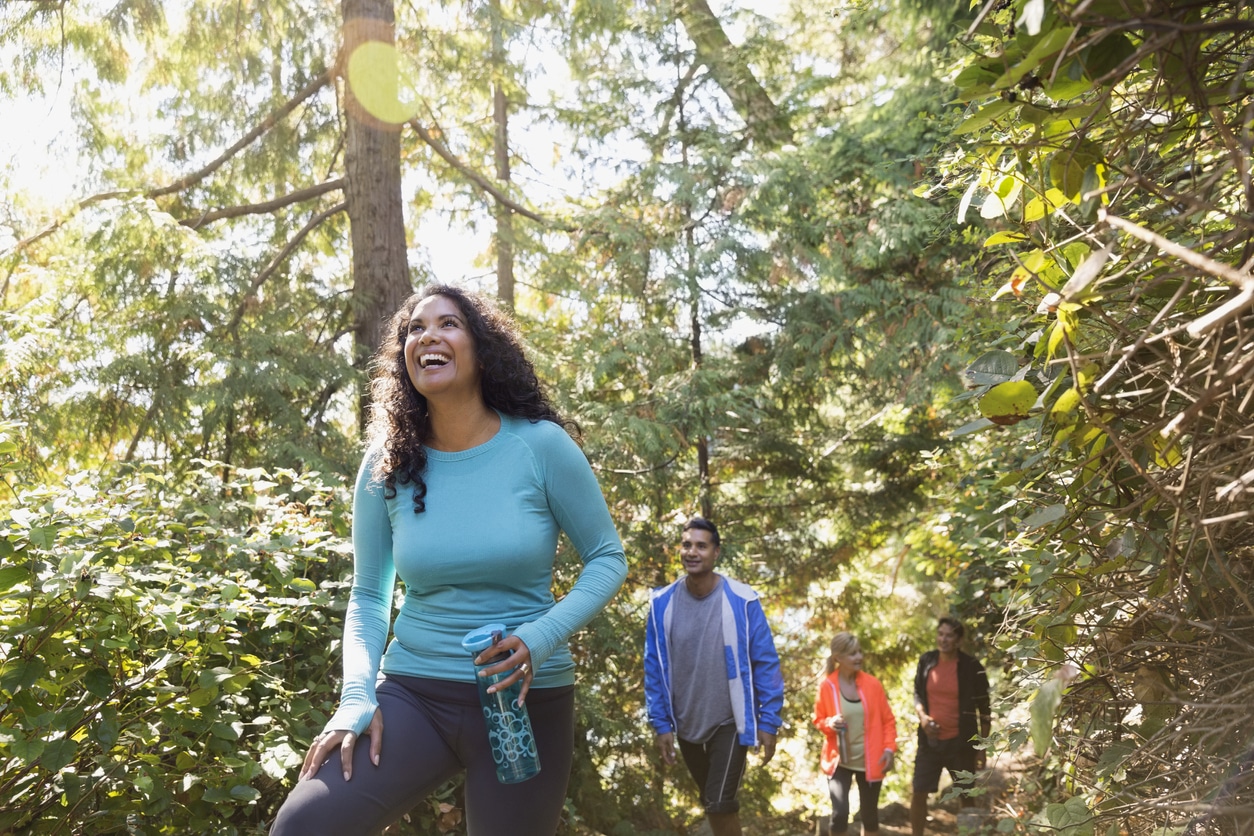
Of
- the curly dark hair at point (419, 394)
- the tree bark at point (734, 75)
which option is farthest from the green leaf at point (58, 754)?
the tree bark at point (734, 75)

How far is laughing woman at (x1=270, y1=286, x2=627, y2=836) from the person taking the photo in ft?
7.40

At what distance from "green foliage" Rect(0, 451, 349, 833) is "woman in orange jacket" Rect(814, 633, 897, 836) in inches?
161

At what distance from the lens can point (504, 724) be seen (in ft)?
7.57

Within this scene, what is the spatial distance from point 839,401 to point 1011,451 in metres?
5.54

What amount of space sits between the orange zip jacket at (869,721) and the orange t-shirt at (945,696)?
0.77 metres

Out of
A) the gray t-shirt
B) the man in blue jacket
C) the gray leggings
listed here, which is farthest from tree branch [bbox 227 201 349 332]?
the gray leggings

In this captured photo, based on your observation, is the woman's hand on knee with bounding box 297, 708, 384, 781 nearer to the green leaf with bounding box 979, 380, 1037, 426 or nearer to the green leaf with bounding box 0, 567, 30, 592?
the green leaf with bounding box 0, 567, 30, 592

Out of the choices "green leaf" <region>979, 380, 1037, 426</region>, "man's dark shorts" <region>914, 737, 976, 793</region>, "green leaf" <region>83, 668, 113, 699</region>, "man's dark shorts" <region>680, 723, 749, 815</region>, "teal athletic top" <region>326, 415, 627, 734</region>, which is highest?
"green leaf" <region>979, 380, 1037, 426</region>

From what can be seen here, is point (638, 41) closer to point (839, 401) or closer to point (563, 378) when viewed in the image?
point (563, 378)

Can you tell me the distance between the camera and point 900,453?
38.1 ft

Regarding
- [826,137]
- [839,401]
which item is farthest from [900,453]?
[826,137]

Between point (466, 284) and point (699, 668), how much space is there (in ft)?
7.70

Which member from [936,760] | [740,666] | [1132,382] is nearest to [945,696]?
[936,760]

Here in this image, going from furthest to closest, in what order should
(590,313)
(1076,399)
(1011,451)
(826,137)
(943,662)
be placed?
(590,313)
(826,137)
(943,662)
(1011,451)
(1076,399)
